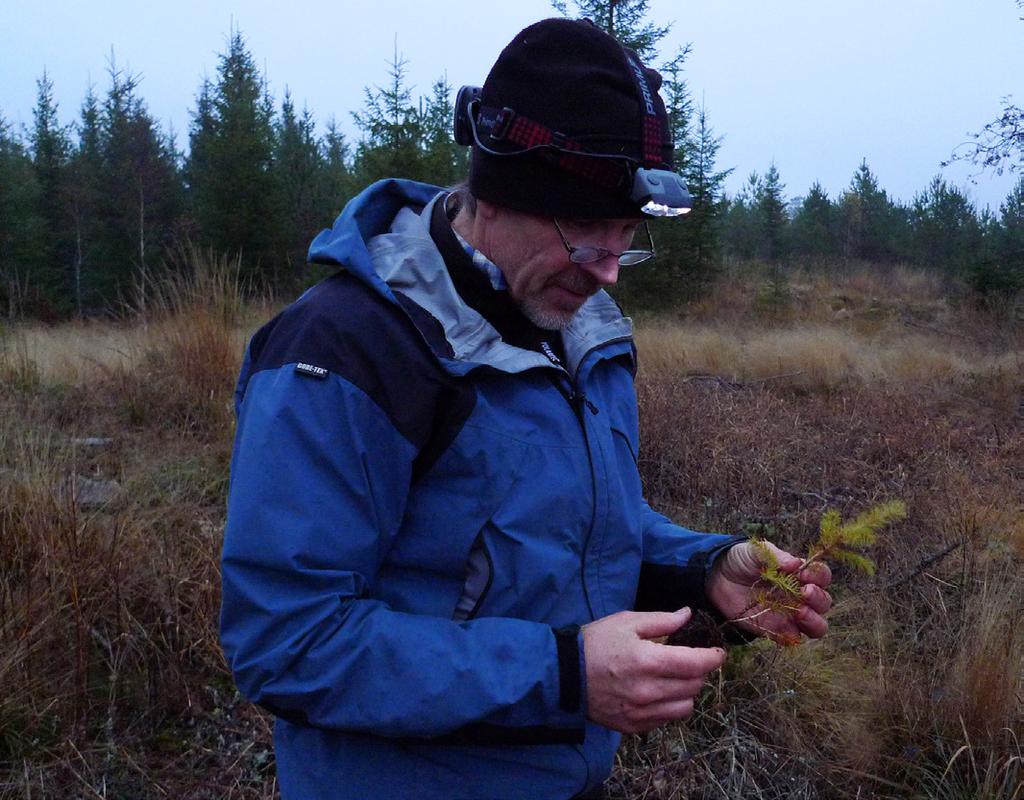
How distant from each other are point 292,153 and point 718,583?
28.7 meters

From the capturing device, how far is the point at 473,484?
1.33 metres

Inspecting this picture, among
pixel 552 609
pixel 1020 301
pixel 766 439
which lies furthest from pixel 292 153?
pixel 552 609

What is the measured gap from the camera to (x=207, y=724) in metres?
2.85

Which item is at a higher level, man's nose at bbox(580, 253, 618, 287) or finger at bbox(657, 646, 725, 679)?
man's nose at bbox(580, 253, 618, 287)

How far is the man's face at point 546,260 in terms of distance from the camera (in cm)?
155

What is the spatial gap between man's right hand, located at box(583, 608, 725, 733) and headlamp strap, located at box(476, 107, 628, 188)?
2.45ft

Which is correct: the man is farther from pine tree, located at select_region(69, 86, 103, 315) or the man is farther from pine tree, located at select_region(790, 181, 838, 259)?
pine tree, located at select_region(790, 181, 838, 259)

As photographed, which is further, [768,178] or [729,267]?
[768,178]

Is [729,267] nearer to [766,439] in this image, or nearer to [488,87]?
[766,439]

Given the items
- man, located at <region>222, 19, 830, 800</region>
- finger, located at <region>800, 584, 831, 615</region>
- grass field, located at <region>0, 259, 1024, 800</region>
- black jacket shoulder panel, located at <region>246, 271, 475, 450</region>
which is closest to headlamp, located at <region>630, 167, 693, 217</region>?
man, located at <region>222, 19, 830, 800</region>

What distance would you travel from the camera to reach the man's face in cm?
155

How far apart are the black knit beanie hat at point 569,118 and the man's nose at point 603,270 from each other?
93 millimetres

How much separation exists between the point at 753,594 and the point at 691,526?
9.11 feet

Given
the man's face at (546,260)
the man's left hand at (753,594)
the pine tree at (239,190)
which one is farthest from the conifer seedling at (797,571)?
the pine tree at (239,190)
